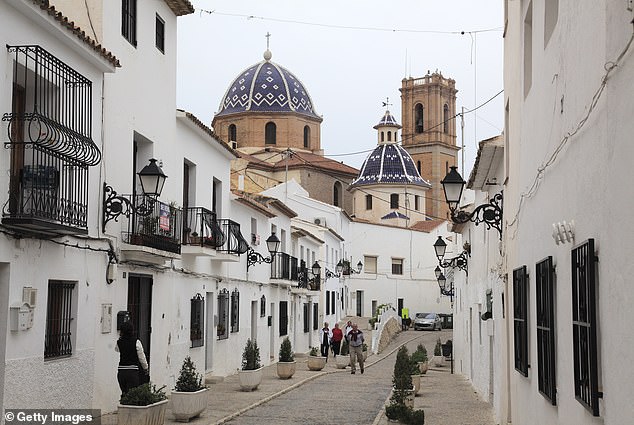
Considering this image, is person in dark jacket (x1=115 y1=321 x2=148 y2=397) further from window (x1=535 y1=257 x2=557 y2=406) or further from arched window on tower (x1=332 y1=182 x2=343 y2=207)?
arched window on tower (x1=332 y1=182 x2=343 y2=207)

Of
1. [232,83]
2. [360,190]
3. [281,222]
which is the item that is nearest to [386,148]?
[360,190]

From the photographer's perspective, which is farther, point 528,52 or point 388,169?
point 388,169

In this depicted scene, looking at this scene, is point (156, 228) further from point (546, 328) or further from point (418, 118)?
point (418, 118)

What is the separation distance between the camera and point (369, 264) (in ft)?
198

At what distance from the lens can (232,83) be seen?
61750mm

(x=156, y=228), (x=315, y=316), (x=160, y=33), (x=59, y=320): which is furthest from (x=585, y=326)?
(x=315, y=316)

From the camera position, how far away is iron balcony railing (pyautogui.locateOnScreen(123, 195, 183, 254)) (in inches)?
544

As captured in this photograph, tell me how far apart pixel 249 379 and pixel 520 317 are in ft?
29.1

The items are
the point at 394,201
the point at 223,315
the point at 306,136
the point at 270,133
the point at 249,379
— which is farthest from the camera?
the point at 394,201

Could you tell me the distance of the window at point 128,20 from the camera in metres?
14.1

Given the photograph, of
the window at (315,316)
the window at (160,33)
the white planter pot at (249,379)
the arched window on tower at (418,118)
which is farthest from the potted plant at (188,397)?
the arched window on tower at (418,118)

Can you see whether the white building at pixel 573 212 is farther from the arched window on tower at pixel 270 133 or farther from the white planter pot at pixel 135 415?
the arched window on tower at pixel 270 133

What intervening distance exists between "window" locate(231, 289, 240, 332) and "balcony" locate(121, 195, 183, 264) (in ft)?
21.7

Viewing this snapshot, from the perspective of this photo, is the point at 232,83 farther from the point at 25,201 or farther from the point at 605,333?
the point at 605,333
